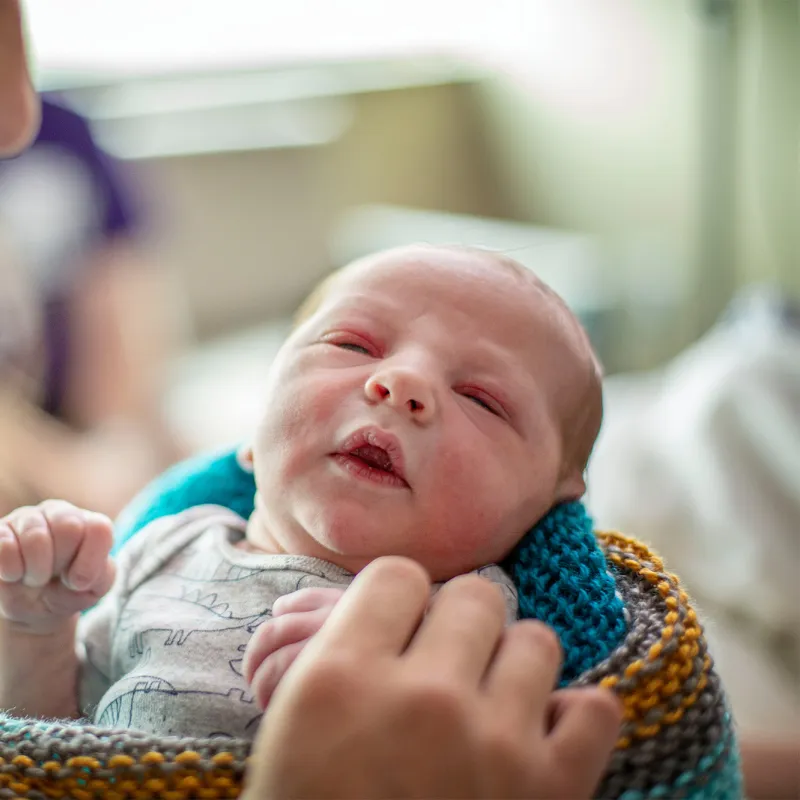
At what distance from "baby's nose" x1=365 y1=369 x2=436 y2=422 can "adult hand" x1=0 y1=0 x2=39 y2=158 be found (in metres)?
0.33

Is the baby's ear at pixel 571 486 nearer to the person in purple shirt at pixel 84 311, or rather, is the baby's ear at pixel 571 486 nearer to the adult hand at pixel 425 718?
the adult hand at pixel 425 718

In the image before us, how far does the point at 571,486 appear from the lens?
77cm

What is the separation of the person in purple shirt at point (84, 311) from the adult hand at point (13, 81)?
72 cm

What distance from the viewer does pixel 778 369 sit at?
4.76 ft

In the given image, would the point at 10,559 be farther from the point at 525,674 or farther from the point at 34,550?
the point at 525,674

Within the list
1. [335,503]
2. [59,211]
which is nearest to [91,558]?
[335,503]

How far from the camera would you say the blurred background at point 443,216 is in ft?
4.55

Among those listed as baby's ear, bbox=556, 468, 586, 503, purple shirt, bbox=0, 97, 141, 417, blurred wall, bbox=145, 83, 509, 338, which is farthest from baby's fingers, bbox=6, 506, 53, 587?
blurred wall, bbox=145, 83, 509, 338

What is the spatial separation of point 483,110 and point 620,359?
1041mm

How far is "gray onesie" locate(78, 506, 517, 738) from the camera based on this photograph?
616 mm

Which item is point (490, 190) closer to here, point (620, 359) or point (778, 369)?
point (620, 359)

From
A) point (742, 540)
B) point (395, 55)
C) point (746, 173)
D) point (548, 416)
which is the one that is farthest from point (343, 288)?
point (395, 55)

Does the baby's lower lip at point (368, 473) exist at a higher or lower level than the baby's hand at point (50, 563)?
higher

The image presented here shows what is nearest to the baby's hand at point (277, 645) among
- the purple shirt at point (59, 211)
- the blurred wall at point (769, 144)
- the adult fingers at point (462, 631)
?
the adult fingers at point (462, 631)
